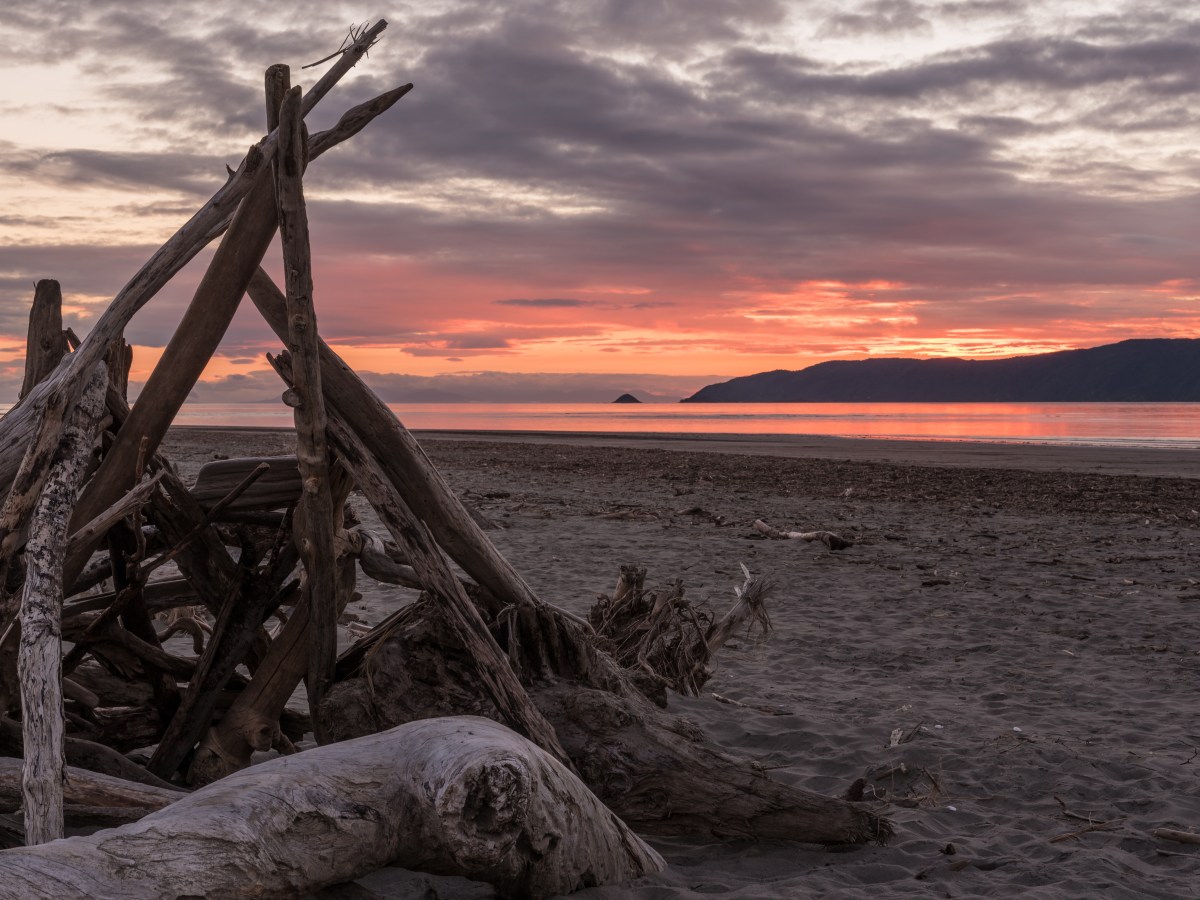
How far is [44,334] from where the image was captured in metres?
4.20

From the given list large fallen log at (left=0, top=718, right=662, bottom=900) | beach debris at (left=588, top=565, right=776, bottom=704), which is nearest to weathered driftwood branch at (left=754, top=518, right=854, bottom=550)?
beach debris at (left=588, top=565, right=776, bottom=704)

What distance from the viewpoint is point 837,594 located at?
10062 mm

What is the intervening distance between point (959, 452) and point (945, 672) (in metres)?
27.8

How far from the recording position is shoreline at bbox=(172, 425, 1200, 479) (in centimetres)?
2619

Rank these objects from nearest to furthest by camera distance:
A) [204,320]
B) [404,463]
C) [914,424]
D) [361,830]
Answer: [361,830] → [204,320] → [404,463] → [914,424]

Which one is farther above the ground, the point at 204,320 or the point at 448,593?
the point at 204,320

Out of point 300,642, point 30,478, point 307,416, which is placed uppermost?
point 307,416

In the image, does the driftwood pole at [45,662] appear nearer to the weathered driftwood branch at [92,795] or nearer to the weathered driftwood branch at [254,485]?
the weathered driftwood branch at [92,795]

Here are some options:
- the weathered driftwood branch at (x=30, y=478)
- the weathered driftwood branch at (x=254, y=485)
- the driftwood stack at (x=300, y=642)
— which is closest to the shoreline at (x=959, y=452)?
the driftwood stack at (x=300, y=642)

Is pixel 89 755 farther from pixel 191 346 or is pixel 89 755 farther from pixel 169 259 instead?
pixel 169 259

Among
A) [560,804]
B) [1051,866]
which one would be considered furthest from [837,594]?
[560,804]

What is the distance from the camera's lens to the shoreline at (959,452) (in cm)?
2619

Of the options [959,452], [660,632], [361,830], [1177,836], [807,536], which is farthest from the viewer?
[959,452]

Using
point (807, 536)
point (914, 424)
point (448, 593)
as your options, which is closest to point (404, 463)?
point (448, 593)
